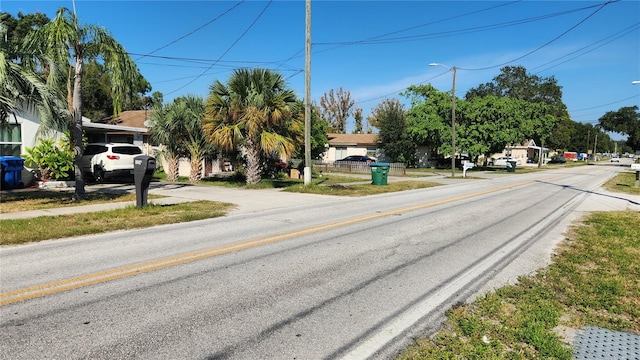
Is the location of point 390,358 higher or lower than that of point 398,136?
lower

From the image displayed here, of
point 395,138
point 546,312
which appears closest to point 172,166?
point 546,312

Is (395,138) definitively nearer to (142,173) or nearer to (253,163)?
→ (253,163)

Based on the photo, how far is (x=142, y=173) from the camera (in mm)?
10906

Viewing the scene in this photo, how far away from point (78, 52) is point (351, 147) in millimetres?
37784

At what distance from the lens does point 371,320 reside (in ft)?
13.5

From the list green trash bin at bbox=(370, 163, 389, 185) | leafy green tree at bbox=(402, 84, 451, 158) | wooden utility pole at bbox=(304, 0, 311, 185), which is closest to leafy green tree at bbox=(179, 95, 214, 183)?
wooden utility pole at bbox=(304, 0, 311, 185)

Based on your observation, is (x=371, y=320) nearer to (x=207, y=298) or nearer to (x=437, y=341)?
(x=437, y=341)

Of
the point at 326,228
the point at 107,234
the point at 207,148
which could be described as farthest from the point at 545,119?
the point at 107,234

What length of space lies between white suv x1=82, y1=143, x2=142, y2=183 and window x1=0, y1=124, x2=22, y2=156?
2344 mm

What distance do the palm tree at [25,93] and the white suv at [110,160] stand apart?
6.72 meters

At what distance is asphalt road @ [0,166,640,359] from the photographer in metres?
3.58

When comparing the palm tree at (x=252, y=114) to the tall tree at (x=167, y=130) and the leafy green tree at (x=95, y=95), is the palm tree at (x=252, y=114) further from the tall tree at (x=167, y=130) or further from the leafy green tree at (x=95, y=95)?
the leafy green tree at (x=95, y=95)

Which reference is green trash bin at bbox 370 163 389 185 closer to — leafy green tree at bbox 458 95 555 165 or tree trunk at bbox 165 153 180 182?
tree trunk at bbox 165 153 180 182

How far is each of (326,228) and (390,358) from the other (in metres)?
5.65
